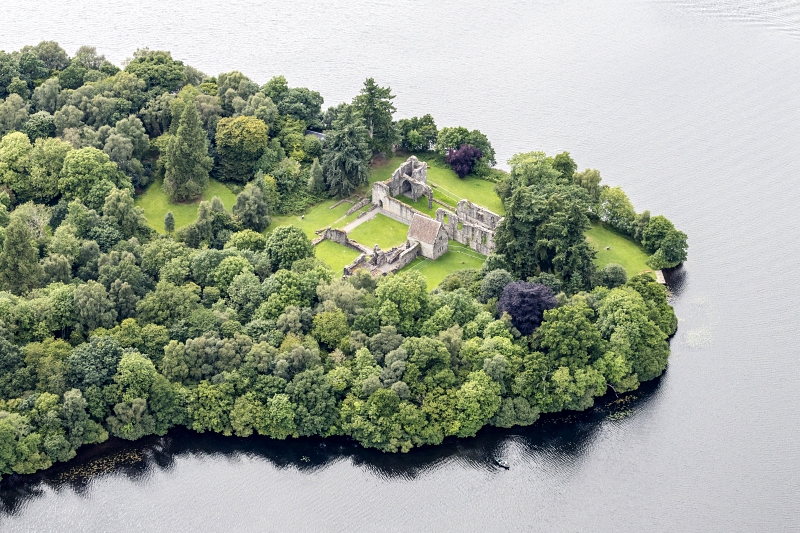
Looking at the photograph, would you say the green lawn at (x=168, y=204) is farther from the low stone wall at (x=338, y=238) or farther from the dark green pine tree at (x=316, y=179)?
the low stone wall at (x=338, y=238)

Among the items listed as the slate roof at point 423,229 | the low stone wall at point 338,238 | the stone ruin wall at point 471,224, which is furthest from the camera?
the low stone wall at point 338,238

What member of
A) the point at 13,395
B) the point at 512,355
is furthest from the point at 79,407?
the point at 512,355

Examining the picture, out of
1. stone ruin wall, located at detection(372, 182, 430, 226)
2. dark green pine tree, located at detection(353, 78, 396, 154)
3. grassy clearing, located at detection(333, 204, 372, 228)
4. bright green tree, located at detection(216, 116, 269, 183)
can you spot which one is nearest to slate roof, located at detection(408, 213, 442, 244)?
stone ruin wall, located at detection(372, 182, 430, 226)

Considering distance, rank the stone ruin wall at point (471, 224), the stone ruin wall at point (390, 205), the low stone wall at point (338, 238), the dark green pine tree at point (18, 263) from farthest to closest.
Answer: the stone ruin wall at point (390, 205) < the low stone wall at point (338, 238) < the stone ruin wall at point (471, 224) < the dark green pine tree at point (18, 263)

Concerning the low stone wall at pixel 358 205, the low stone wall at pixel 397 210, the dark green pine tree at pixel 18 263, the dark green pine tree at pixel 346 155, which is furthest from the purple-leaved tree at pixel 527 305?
the dark green pine tree at pixel 18 263

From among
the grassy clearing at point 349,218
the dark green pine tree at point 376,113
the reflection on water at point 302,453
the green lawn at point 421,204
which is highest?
the dark green pine tree at point 376,113

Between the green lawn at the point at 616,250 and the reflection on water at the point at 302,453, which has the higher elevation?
the green lawn at the point at 616,250
